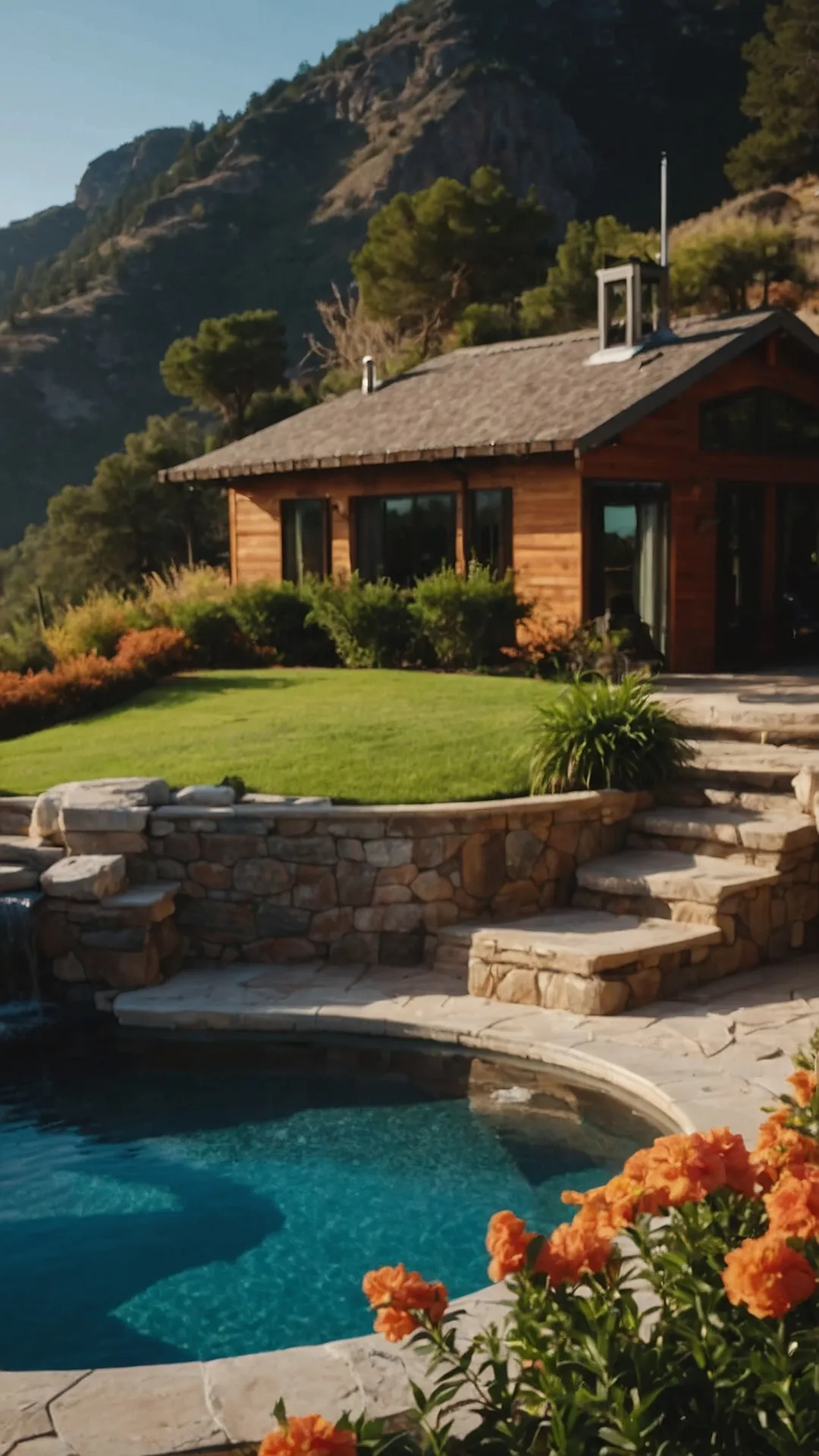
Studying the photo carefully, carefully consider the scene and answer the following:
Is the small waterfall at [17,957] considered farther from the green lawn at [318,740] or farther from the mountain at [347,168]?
the mountain at [347,168]

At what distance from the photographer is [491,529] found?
17750 mm

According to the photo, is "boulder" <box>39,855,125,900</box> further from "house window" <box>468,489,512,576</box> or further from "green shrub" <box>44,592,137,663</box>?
"house window" <box>468,489,512,576</box>

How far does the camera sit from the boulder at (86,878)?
30.5 feet

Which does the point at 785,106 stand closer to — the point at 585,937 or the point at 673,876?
the point at 673,876

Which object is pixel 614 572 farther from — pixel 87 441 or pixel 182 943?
pixel 87 441

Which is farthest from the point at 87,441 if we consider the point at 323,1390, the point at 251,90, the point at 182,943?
the point at 323,1390

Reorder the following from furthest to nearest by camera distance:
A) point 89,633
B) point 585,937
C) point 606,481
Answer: point 89,633 → point 606,481 → point 585,937

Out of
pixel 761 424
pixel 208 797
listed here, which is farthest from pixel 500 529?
pixel 208 797

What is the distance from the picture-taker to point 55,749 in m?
12.5

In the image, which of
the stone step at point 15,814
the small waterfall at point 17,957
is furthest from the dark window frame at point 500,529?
the small waterfall at point 17,957

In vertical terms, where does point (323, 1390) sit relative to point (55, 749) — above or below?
below

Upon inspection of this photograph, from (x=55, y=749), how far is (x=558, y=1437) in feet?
33.1

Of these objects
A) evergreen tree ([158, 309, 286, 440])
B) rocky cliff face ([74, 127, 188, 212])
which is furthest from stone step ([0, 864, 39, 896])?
rocky cliff face ([74, 127, 188, 212])

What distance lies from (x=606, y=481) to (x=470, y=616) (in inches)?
93.0
